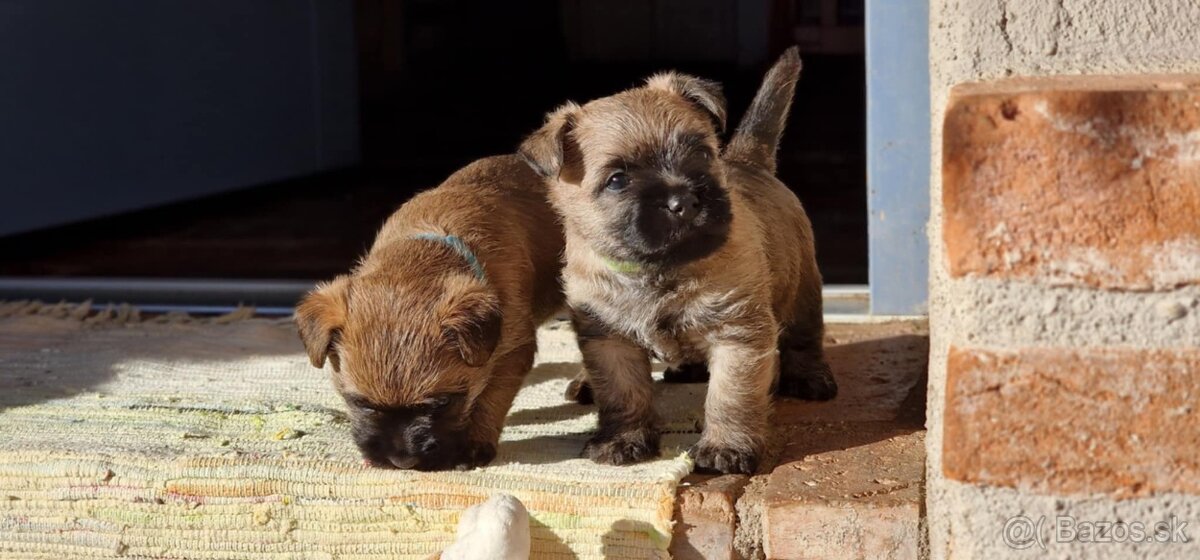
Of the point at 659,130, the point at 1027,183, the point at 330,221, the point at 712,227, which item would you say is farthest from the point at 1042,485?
the point at 330,221

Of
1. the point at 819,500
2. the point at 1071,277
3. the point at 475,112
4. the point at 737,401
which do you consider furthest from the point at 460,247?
the point at 475,112

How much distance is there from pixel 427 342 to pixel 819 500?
3.03 ft

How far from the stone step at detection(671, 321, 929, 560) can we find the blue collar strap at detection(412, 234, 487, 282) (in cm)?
78

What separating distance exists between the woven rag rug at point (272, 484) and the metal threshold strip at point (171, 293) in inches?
52.3

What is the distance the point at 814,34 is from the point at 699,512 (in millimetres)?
11032

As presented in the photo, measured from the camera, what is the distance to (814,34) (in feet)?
43.0

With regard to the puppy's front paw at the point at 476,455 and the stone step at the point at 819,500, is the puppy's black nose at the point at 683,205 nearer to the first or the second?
the stone step at the point at 819,500

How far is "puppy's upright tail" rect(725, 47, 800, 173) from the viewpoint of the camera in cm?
361

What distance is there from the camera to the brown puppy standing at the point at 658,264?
284 centimetres

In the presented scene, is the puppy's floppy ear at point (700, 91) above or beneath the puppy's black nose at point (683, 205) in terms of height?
above

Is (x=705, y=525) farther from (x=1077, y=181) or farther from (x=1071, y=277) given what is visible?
(x=1077, y=181)

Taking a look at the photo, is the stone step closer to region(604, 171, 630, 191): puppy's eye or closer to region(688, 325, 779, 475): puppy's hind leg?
region(688, 325, 779, 475): puppy's hind leg

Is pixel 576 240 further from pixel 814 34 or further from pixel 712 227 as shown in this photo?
pixel 814 34

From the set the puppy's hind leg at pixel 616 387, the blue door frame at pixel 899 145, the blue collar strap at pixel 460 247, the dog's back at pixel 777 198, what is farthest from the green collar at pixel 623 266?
the blue door frame at pixel 899 145
